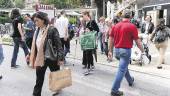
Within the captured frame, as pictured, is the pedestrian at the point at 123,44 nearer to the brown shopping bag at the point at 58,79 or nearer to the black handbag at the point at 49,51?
the brown shopping bag at the point at 58,79

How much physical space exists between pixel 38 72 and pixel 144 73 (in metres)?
4.43

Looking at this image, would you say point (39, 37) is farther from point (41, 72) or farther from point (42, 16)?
point (41, 72)

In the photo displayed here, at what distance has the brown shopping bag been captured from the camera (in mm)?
7691

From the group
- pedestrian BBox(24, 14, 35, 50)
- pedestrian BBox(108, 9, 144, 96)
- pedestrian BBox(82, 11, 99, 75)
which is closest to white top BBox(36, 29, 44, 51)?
pedestrian BBox(108, 9, 144, 96)

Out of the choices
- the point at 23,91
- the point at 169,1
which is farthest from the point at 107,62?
the point at 169,1

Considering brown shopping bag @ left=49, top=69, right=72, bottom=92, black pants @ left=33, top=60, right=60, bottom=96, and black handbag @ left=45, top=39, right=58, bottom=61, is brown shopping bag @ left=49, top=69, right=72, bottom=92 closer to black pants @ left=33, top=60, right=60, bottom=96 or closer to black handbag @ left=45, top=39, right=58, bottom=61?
black pants @ left=33, top=60, right=60, bottom=96

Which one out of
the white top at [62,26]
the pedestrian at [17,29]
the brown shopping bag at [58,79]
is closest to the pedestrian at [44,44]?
the brown shopping bag at [58,79]

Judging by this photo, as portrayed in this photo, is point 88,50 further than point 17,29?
No

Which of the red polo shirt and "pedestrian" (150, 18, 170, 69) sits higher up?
the red polo shirt

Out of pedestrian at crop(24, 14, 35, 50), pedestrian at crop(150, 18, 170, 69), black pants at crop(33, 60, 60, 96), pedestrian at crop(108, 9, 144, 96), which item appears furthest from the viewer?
pedestrian at crop(24, 14, 35, 50)

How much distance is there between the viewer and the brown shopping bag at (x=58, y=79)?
7.69 metres

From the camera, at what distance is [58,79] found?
25.7 feet

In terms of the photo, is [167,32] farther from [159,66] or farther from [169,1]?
[169,1]

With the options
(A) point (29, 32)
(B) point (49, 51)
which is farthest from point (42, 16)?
(A) point (29, 32)
